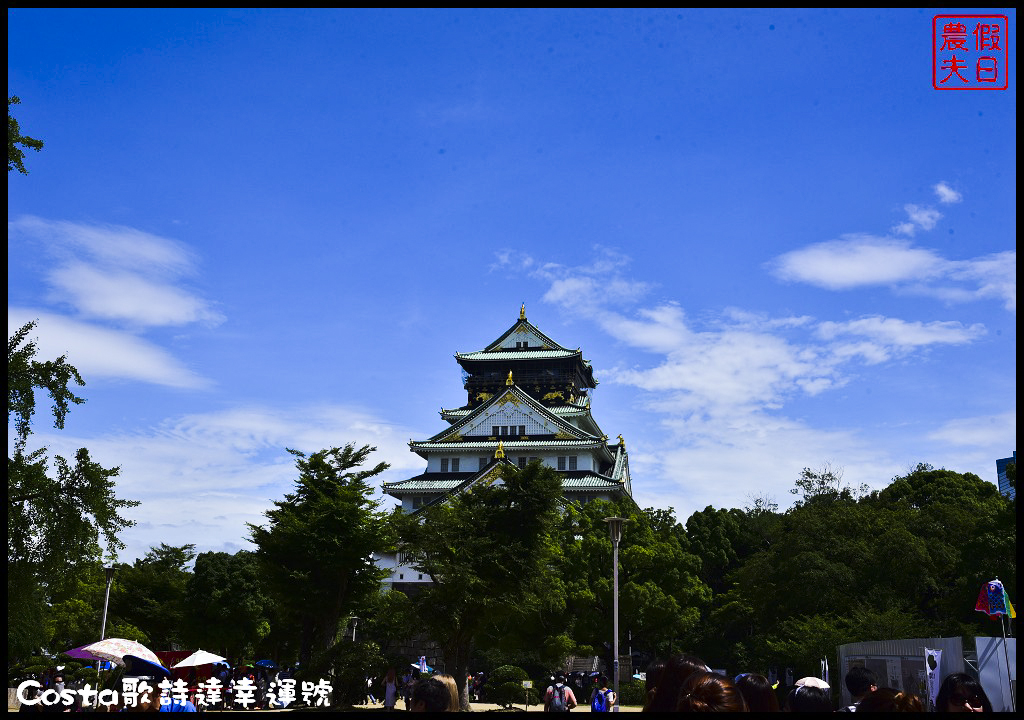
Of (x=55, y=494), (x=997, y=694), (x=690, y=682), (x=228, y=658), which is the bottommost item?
(x=228, y=658)

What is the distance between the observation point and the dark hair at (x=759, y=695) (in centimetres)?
734

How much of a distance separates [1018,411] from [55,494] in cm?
1769

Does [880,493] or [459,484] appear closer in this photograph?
[880,493]

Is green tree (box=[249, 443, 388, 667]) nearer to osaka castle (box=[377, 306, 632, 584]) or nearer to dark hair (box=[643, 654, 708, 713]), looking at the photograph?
dark hair (box=[643, 654, 708, 713])

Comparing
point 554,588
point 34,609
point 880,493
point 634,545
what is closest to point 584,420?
point 880,493

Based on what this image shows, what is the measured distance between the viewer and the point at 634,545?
41812mm

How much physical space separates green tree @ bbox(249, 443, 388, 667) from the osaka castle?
26580 millimetres

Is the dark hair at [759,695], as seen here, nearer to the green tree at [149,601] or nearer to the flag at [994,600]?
the flag at [994,600]

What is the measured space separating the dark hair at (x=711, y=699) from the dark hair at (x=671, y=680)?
79.2 inches

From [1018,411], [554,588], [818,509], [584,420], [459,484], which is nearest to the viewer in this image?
[1018,411]

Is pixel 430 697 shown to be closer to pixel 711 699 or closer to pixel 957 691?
pixel 711 699

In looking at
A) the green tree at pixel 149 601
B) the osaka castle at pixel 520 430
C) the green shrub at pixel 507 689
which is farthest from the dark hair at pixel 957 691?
the osaka castle at pixel 520 430

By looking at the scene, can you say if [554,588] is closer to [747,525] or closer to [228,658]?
[228,658]

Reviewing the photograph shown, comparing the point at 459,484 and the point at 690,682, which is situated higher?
the point at 459,484
